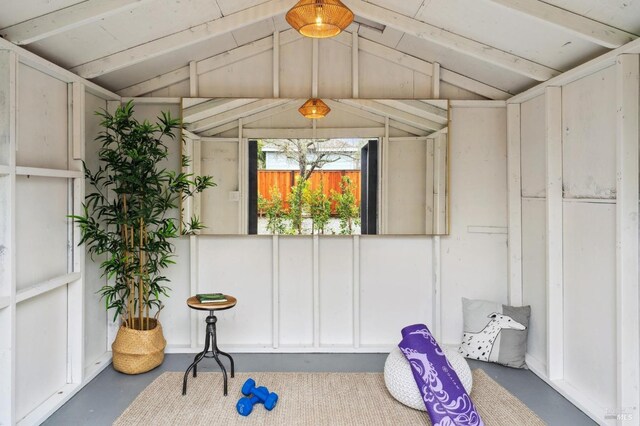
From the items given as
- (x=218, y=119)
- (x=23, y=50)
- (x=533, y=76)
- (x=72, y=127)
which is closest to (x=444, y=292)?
(x=533, y=76)

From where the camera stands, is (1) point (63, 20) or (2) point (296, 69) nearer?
(1) point (63, 20)

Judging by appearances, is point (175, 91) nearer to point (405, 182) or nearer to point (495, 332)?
point (405, 182)

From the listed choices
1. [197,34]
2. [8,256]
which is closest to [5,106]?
[8,256]

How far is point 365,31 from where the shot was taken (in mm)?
4086

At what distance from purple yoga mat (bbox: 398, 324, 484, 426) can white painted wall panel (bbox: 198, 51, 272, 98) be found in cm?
267

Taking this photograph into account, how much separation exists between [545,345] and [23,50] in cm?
443

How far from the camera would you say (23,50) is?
8.90 feet

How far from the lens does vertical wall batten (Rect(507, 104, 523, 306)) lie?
4043 millimetres

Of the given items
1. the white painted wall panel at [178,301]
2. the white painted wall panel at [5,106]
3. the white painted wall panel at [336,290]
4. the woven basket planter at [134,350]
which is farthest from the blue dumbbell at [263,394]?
the white painted wall panel at [5,106]

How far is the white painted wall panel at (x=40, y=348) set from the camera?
280 cm

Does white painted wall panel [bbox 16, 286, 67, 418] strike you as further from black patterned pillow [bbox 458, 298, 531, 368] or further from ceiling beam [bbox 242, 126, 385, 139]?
black patterned pillow [bbox 458, 298, 531, 368]

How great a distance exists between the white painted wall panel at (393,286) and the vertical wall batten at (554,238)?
111 cm

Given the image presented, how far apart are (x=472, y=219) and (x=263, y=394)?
8.45ft

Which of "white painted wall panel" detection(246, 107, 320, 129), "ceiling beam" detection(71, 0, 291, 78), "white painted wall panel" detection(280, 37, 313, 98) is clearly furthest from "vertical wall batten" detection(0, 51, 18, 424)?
"white painted wall panel" detection(280, 37, 313, 98)
